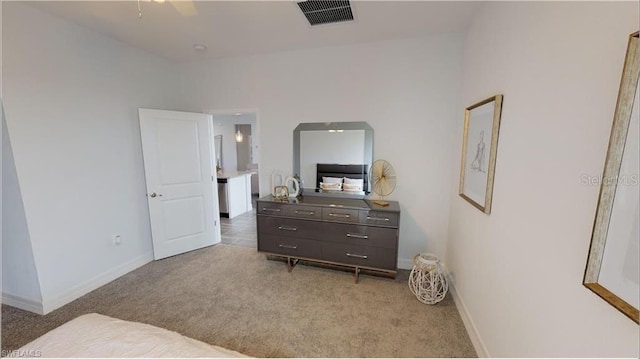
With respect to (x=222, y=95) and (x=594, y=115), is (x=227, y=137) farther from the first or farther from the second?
(x=594, y=115)

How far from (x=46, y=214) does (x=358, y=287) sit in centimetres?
292

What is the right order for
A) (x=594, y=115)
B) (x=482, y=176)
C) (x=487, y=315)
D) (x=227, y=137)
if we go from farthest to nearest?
(x=227, y=137), (x=482, y=176), (x=487, y=315), (x=594, y=115)

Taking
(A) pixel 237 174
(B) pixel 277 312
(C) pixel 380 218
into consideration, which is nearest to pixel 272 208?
(B) pixel 277 312

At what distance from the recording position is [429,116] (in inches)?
108

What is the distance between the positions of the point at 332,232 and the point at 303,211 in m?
0.40

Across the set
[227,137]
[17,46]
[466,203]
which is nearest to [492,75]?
[466,203]

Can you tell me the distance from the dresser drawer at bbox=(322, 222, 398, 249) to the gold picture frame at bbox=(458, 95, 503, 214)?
0.79m

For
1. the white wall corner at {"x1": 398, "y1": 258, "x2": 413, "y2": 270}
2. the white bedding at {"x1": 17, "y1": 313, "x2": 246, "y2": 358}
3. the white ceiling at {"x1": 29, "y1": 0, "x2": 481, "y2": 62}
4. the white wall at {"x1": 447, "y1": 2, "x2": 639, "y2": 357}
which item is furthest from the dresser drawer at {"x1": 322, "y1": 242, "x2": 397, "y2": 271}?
the white ceiling at {"x1": 29, "y1": 0, "x2": 481, "y2": 62}

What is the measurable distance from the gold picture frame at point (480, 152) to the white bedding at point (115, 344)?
1822 millimetres

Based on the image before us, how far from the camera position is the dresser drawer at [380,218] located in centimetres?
252

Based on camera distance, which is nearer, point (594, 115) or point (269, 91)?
point (594, 115)

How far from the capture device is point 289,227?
288 cm

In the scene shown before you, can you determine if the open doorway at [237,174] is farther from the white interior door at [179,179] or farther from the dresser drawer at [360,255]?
the dresser drawer at [360,255]

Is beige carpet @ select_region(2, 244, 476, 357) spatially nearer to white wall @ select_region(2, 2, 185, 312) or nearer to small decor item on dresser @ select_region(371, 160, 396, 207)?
white wall @ select_region(2, 2, 185, 312)
